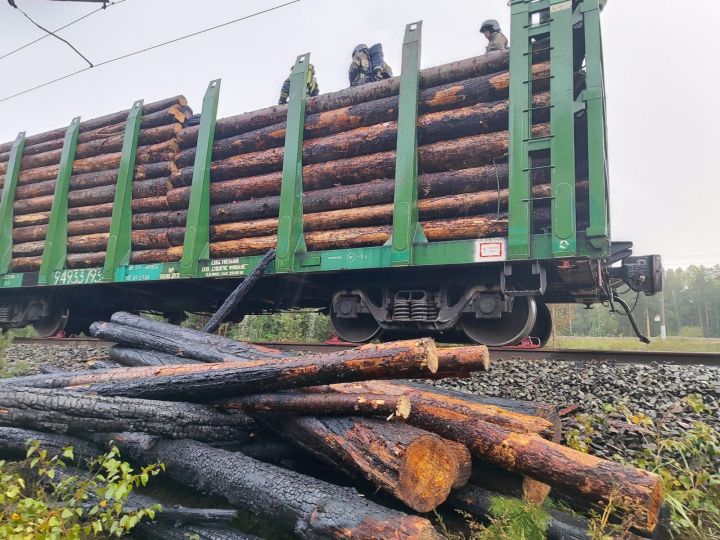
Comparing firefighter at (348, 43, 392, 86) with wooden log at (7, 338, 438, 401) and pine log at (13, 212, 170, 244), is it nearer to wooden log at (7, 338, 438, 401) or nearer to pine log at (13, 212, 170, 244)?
pine log at (13, 212, 170, 244)

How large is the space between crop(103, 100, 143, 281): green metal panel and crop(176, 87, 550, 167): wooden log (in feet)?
5.72

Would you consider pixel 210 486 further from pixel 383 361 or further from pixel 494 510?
pixel 494 510

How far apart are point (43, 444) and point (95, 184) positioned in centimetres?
613

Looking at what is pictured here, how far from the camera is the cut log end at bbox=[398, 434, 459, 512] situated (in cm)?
206

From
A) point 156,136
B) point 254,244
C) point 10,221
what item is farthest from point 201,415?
point 10,221

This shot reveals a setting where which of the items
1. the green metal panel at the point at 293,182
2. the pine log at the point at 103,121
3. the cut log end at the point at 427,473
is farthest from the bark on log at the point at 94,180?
the cut log end at the point at 427,473

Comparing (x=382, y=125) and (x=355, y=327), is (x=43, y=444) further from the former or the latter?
(x=382, y=125)

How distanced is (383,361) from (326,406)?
0.47 m

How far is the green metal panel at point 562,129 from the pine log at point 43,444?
414 centimetres

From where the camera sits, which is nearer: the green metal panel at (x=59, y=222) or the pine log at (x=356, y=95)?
the pine log at (x=356, y=95)

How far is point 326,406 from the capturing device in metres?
2.43

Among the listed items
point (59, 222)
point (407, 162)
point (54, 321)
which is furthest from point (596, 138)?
point (54, 321)

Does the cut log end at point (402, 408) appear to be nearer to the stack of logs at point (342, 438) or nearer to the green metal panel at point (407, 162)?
the stack of logs at point (342, 438)

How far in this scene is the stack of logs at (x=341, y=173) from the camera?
5.04m
